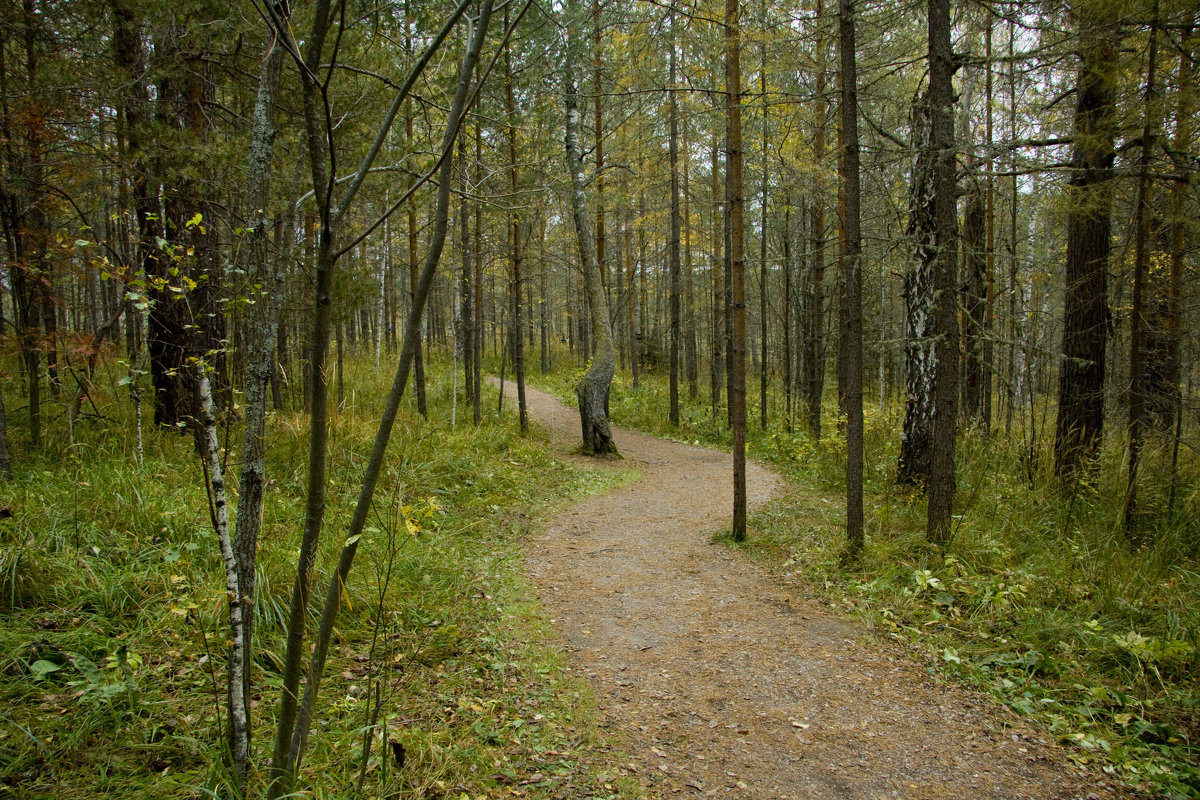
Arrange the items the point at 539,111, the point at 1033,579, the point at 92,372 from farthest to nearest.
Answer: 1. the point at 539,111
2. the point at 92,372
3. the point at 1033,579

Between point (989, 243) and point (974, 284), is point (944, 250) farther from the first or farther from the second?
point (989, 243)

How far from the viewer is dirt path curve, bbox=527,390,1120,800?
9.81ft

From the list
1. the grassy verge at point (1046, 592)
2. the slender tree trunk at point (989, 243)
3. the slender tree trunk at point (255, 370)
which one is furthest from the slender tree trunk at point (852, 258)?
the slender tree trunk at point (255, 370)

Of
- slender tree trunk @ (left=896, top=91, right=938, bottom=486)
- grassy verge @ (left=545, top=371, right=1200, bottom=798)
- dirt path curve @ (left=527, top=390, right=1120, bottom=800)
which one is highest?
slender tree trunk @ (left=896, top=91, right=938, bottom=486)

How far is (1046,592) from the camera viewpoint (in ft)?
14.7

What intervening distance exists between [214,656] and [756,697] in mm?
3342

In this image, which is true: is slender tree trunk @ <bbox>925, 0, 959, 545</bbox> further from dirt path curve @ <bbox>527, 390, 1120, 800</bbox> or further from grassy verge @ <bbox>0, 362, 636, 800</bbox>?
grassy verge @ <bbox>0, 362, 636, 800</bbox>

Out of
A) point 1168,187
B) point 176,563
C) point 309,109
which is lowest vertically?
point 176,563

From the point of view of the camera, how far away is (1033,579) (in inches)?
182

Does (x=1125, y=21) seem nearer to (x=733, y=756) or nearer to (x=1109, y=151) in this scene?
(x=1109, y=151)

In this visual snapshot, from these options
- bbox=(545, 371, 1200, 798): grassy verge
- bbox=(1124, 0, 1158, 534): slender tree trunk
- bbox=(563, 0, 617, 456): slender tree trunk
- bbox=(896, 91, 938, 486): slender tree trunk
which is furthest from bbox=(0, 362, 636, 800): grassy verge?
bbox=(1124, 0, 1158, 534): slender tree trunk

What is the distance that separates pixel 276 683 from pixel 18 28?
8398mm

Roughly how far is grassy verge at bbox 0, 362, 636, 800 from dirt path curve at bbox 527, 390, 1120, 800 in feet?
1.27

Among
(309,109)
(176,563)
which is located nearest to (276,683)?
(176,563)
